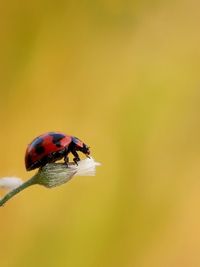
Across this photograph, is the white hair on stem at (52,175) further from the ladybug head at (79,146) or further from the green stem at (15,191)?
the ladybug head at (79,146)

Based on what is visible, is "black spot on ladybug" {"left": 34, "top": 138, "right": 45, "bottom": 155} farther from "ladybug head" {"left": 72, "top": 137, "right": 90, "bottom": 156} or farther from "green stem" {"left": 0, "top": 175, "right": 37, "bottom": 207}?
"green stem" {"left": 0, "top": 175, "right": 37, "bottom": 207}

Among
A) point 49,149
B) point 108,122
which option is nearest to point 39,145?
point 49,149

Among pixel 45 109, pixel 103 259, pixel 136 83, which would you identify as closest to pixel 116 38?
pixel 136 83

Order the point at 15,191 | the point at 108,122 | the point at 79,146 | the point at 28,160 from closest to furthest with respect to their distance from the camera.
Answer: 1. the point at 15,191
2. the point at 28,160
3. the point at 79,146
4. the point at 108,122

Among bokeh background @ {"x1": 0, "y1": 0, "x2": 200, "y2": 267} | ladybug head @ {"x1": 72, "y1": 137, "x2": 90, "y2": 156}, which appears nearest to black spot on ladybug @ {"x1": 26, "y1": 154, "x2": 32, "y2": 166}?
ladybug head @ {"x1": 72, "y1": 137, "x2": 90, "y2": 156}

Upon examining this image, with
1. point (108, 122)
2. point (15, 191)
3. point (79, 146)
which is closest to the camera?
point (15, 191)

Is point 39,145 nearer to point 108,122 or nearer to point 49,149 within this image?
point 49,149
